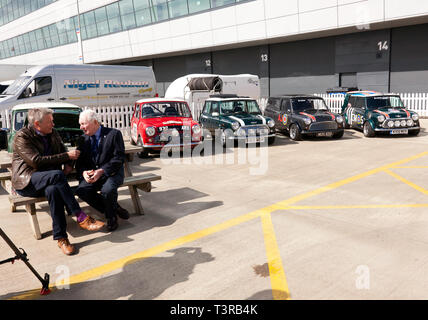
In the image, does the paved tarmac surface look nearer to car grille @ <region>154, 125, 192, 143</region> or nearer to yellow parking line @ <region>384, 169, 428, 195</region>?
yellow parking line @ <region>384, 169, 428, 195</region>

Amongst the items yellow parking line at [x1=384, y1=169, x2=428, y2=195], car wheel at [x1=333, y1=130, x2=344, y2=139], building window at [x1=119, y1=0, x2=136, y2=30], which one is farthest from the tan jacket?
building window at [x1=119, y1=0, x2=136, y2=30]

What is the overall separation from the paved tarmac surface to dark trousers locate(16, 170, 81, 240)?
0.33 metres

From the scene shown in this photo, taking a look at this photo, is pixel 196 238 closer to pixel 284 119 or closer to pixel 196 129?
pixel 196 129

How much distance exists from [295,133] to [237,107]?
233 centimetres

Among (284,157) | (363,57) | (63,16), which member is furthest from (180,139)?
(63,16)

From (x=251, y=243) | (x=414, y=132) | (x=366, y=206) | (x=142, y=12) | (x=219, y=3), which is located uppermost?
(x=142, y=12)

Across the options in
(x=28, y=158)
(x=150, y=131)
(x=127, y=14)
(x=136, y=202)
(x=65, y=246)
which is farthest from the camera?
(x=127, y=14)

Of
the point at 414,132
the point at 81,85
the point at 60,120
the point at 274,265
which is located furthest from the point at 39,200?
the point at 414,132

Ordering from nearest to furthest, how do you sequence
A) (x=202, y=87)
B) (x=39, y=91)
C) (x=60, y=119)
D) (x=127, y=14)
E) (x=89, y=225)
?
(x=89, y=225) < (x=60, y=119) < (x=39, y=91) < (x=202, y=87) < (x=127, y=14)

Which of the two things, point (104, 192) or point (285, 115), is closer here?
point (104, 192)

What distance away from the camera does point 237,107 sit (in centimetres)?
1300

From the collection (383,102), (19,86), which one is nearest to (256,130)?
(383,102)

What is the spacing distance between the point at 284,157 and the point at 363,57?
54.2 ft

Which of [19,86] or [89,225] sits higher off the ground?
[19,86]
